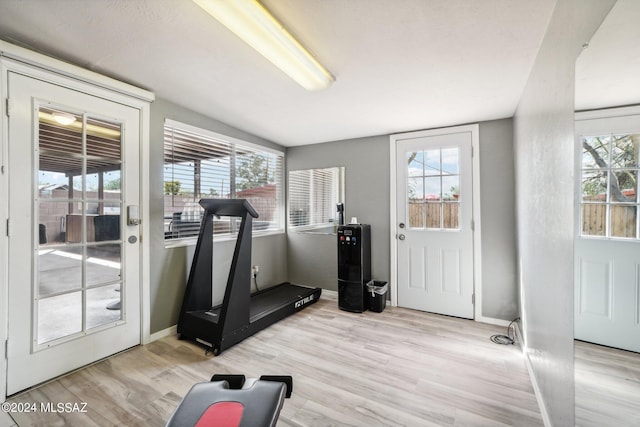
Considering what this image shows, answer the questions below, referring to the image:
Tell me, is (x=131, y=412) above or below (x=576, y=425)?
below

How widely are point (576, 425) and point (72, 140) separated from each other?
10.7 ft

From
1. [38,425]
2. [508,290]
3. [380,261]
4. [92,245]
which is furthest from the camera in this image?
[380,261]

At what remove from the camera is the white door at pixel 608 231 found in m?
0.76

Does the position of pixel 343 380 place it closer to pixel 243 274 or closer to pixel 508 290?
pixel 243 274

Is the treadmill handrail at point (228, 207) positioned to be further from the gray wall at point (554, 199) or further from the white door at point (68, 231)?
the gray wall at point (554, 199)

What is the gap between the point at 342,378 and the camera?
1.98 metres

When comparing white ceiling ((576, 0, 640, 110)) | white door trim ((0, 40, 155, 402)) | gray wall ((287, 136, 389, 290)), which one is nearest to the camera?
white ceiling ((576, 0, 640, 110))

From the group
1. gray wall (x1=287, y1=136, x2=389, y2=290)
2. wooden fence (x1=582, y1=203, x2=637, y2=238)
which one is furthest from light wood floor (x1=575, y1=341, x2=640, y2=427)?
gray wall (x1=287, y1=136, x2=389, y2=290)

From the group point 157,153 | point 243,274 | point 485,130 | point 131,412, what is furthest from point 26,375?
point 485,130

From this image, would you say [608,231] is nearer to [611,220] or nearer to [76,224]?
[611,220]

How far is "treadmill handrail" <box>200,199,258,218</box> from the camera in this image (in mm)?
2437

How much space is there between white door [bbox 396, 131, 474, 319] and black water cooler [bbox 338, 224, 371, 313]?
462mm

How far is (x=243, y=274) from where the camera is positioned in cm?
249

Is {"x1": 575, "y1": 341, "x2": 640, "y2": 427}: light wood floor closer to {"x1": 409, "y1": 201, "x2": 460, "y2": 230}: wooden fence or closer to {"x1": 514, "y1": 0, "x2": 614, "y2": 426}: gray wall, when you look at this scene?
{"x1": 514, "y1": 0, "x2": 614, "y2": 426}: gray wall
